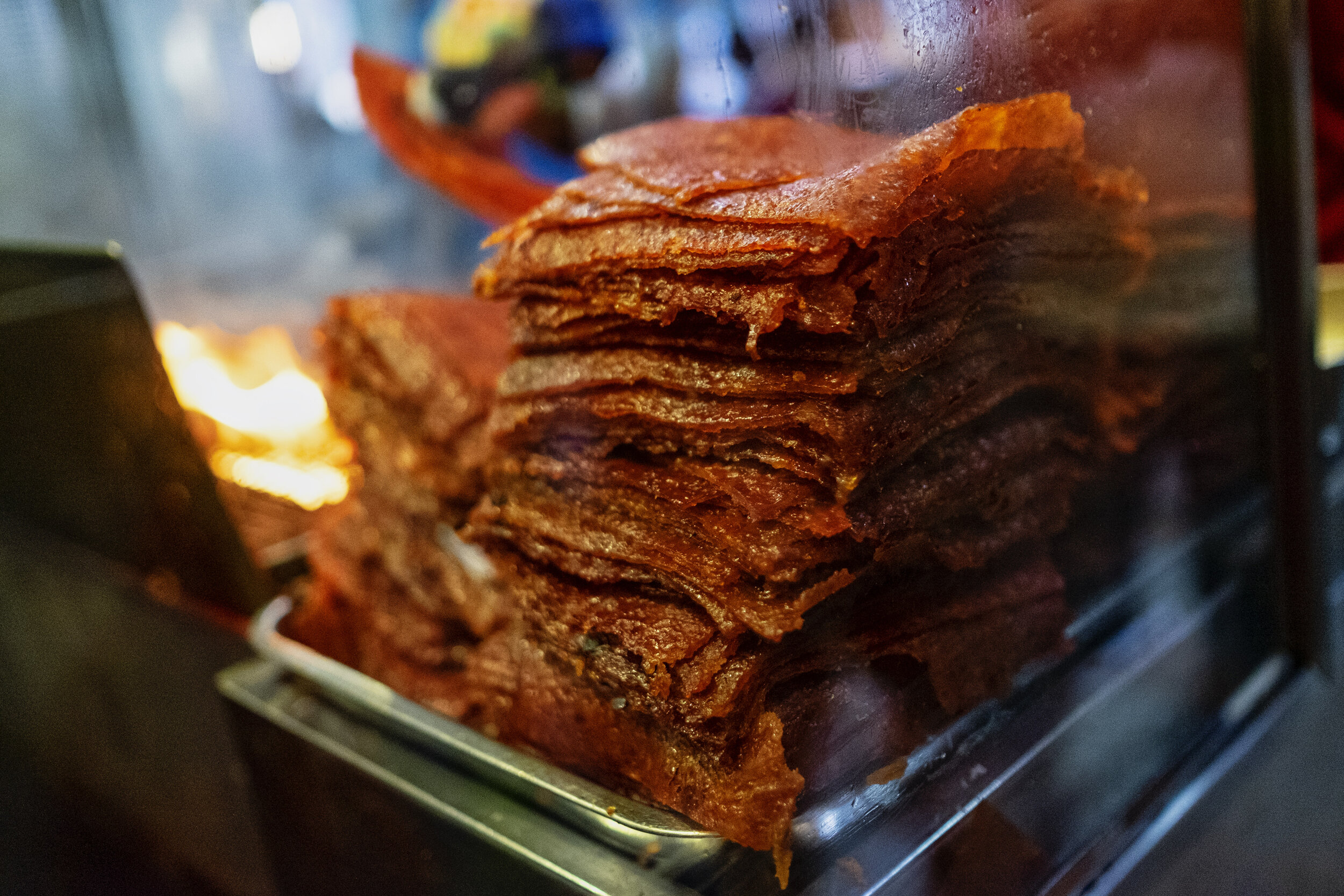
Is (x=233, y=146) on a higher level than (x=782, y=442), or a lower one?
higher

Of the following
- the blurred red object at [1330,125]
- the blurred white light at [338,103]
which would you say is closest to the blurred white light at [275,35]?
the blurred white light at [338,103]

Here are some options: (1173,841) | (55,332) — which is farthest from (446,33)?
(1173,841)

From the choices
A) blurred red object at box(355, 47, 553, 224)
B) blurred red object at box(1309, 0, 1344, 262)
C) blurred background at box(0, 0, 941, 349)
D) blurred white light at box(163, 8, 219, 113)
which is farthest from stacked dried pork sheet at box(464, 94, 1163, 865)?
blurred white light at box(163, 8, 219, 113)

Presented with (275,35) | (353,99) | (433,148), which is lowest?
(433,148)

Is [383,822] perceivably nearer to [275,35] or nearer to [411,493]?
[411,493]

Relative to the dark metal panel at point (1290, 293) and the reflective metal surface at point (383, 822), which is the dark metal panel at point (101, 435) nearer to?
the reflective metal surface at point (383, 822)

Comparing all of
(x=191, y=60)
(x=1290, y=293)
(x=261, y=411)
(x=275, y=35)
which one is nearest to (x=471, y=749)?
(x=1290, y=293)

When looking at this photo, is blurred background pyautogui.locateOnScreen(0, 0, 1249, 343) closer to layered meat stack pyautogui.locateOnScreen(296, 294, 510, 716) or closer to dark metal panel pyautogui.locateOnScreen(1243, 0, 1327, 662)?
dark metal panel pyautogui.locateOnScreen(1243, 0, 1327, 662)
